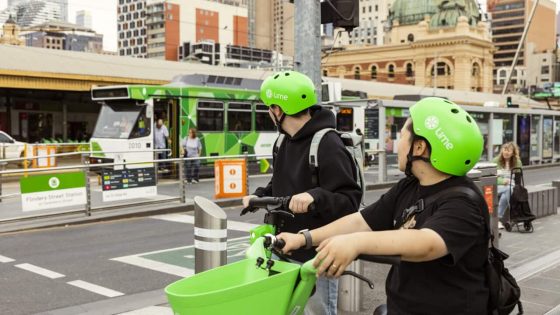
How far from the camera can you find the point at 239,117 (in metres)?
22.2

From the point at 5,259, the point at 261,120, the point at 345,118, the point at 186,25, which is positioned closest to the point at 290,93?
the point at 5,259

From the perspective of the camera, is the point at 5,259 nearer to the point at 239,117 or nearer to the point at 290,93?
the point at 290,93

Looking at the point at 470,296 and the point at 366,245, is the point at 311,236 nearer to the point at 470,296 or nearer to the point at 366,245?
the point at 366,245

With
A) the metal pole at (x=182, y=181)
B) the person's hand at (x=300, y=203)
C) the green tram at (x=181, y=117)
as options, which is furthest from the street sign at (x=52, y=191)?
the person's hand at (x=300, y=203)

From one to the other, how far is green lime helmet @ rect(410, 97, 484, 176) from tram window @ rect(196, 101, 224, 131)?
18.9 m

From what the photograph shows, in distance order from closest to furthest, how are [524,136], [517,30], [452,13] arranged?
[524,136] < [452,13] < [517,30]

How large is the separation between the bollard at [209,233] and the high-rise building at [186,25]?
413ft

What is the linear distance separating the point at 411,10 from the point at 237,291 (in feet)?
402

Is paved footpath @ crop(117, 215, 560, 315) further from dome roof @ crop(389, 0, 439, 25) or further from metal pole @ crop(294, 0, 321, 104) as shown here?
dome roof @ crop(389, 0, 439, 25)

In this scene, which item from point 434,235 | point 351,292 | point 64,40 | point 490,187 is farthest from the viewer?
point 64,40

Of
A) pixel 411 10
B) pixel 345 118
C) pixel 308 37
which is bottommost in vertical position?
pixel 345 118

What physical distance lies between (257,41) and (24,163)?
151204 millimetres

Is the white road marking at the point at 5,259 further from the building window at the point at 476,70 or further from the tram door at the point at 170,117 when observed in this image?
the building window at the point at 476,70

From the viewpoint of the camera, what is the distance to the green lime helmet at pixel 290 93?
350cm
